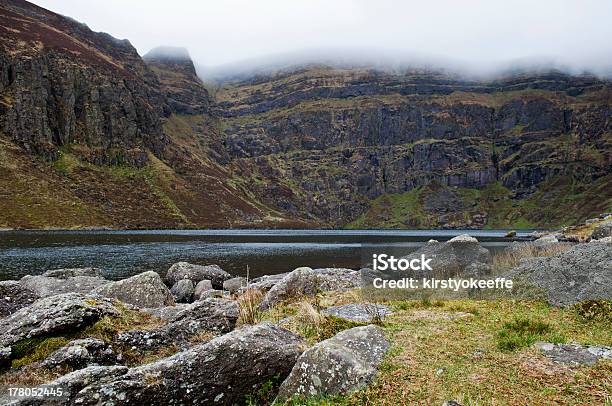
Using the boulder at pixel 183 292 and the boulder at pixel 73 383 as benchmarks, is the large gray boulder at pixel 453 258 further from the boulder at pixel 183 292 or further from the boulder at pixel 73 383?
the boulder at pixel 183 292

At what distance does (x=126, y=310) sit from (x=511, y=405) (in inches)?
481

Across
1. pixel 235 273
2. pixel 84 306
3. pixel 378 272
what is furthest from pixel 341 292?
pixel 235 273

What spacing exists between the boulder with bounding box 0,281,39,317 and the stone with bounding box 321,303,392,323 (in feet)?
49.4

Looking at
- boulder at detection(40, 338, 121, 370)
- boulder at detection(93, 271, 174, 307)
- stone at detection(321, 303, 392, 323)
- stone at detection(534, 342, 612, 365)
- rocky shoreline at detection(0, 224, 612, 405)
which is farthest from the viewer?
boulder at detection(93, 271, 174, 307)

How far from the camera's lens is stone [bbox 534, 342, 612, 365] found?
30.6 ft

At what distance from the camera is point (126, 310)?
14.4 m

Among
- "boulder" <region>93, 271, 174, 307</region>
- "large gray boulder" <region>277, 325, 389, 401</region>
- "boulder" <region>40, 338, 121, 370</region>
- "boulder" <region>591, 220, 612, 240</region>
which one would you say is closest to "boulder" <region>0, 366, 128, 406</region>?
"boulder" <region>40, 338, 121, 370</region>

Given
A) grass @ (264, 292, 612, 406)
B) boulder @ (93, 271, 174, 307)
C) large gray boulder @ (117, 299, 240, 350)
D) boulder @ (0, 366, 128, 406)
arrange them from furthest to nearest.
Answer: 1. boulder @ (93, 271, 174, 307)
2. large gray boulder @ (117, 299, 240, 350)
3. grass @ (264, 292, 612, 406)
4. boulder @ (0, 366, 128, 406)

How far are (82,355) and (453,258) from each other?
22461mm

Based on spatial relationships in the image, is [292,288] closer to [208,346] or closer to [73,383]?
[208,346]

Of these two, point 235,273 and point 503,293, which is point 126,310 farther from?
point 235,273

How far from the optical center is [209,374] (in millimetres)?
8375

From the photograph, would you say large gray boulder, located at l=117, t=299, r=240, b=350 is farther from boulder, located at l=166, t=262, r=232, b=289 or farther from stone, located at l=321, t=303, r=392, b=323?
boulder, located at l=166, t=262, r=232, b=289

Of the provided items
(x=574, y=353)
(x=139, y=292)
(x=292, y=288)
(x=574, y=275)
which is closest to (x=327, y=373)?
(x=574, y=353)
